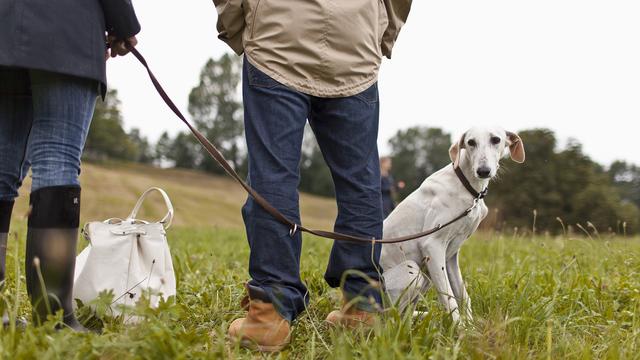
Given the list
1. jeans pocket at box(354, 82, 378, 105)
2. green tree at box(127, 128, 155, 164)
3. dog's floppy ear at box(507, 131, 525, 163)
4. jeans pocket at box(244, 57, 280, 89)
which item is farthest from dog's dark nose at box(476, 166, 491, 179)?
green tree at box(127, 128, 155, 164)

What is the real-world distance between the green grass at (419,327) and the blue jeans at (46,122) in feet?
1.54

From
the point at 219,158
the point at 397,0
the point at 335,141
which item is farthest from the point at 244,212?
the point at 397,0

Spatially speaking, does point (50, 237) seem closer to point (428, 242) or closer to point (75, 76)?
point (75, 76)

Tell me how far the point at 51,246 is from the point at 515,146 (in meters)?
2.79

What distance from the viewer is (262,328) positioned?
2.54m

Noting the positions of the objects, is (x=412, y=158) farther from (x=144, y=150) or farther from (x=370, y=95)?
(x=370, y=95)

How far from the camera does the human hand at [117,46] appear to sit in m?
2.71

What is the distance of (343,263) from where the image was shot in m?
2.89

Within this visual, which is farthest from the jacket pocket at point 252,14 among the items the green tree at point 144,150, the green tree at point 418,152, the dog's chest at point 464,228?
the green tree at point 144,150

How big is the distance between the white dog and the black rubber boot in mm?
1729

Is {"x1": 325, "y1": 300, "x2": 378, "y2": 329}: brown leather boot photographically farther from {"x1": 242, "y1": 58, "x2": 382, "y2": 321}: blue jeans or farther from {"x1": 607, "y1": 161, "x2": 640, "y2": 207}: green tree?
{"x1": 607, "y1": 161, "x2": 640, "y2": 207}: green tree

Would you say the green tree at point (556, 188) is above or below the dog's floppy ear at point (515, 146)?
below

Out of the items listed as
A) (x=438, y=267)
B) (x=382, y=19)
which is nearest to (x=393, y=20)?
(x=382, y=19)

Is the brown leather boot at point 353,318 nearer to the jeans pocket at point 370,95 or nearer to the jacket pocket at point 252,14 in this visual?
the jeans pocket at point 370,95
